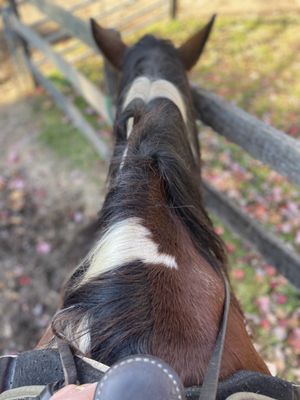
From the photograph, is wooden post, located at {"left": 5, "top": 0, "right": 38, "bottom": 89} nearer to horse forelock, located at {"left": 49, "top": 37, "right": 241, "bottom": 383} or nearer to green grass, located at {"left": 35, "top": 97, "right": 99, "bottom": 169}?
green grass, located at {"left": 35, "top": 97, "right": 99, "bottom": 169}

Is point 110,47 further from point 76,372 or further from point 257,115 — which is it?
point 257,115

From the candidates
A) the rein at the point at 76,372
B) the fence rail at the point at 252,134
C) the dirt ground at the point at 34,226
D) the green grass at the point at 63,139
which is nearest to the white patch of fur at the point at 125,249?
the rein at the point at 76,372

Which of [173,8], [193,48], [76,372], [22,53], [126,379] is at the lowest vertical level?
[173,8]

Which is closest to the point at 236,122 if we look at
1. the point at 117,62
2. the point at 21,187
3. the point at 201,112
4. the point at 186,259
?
the point at 201,112

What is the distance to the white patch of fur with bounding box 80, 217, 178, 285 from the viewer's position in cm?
99

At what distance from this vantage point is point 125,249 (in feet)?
3.27

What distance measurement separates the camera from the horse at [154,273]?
90cm

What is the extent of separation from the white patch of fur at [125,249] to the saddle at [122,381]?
0.22 metres

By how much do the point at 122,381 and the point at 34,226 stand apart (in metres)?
2.81

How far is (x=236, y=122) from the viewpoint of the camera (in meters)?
1.82

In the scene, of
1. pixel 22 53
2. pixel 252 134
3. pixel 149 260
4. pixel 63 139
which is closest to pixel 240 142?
pixel 252 134

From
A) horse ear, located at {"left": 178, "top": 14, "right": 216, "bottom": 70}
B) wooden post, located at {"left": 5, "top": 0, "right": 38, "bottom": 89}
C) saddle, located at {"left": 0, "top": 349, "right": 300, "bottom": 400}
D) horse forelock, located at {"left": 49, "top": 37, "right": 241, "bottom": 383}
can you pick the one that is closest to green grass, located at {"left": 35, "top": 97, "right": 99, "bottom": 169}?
wooden post, located at {"left": 5, "top": 0, "right": 38, "bottom": 89}

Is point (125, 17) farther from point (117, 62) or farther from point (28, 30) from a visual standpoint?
point (117, 62)

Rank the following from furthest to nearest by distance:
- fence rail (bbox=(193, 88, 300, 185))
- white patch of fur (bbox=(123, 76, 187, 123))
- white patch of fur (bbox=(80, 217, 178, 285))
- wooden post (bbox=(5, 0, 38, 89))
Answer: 1. wooden post (bbox=(5, 0, 38, 89))
2. fence rail (bbox=(193, 88, 300, 185))
3. white patch of fur (bbox=(123, 76, 187, 123))
4. white patch of fur (bbox=(80, 217, 178, 285))
